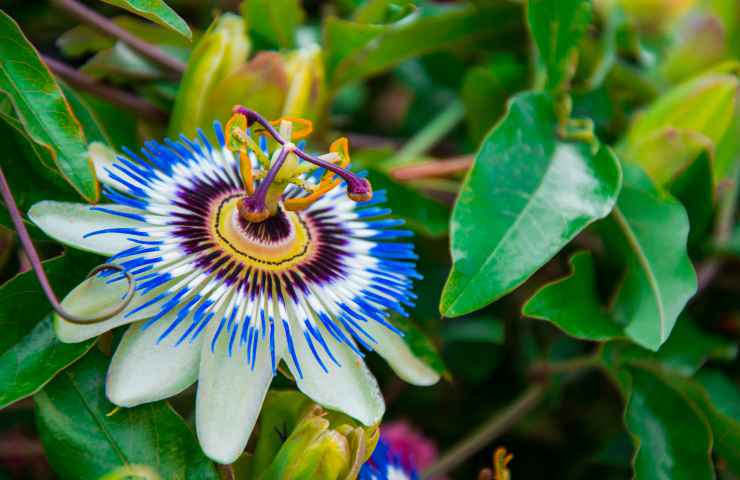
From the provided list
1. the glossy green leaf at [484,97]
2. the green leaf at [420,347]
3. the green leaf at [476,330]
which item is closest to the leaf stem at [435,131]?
the glossy green leaf at [484,97]

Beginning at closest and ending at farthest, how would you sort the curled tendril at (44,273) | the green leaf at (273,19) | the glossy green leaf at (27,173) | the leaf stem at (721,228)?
the curled tendril at (44,273), the glossy green leaf at (27,173), the green leaf at (273,19), the leaf stem at (721,228)

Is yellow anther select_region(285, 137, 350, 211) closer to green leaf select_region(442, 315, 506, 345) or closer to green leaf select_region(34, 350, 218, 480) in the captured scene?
green leaf select_region(34, 350, 218, 480)

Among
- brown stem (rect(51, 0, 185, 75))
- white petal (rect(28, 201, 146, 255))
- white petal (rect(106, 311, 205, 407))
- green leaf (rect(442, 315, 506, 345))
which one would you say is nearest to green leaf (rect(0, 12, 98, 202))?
white petal (rect(28, 201, 146, 255))

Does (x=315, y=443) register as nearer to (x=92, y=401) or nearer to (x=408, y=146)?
(x=92, y=401)

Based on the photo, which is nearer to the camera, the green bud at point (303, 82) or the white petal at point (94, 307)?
the white petal at point (94, 307)

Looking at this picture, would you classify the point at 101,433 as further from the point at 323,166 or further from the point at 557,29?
the point at 557,29

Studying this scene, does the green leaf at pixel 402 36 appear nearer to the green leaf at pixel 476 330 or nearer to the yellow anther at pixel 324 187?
the yellow anther at pixel 324 187
